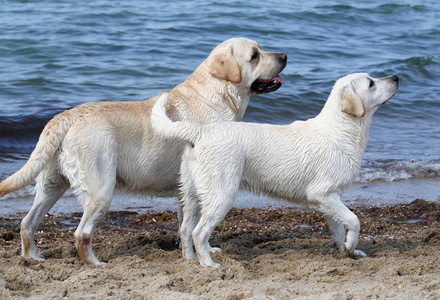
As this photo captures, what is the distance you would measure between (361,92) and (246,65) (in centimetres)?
116

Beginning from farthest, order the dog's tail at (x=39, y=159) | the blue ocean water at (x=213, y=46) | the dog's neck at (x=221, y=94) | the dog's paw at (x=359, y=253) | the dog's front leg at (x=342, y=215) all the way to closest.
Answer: the blue ocean water at (x=213, y=46)
the dog's neck at (x=221, y=94)
the dog's paw at (x=359, y=253)
the dog's front leg at (x=342, y=215)
the dog's tail at (x=39, y=159)

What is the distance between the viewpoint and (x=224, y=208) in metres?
4.58

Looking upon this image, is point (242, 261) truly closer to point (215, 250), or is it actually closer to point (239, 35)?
point (215, 250)

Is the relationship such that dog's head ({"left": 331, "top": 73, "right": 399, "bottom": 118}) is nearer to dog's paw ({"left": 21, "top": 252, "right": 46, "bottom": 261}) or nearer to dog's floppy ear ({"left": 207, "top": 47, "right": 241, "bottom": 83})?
dog's floppy ear ({"left": 207, "top": 47, "right": 241, "bottom": 83})

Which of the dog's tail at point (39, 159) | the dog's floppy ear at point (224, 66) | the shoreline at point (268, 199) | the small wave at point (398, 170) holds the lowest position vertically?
the small wave at point (398, 170)

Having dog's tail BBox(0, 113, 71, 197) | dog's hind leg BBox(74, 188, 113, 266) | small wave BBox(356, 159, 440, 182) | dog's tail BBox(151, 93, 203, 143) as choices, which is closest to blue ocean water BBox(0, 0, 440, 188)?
small wave BBox(356, 159, 440, 182)

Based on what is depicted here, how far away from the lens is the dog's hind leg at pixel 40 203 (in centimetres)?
490

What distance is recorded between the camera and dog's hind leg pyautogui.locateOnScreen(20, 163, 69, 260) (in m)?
4.90

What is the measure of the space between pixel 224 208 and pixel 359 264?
1163mm

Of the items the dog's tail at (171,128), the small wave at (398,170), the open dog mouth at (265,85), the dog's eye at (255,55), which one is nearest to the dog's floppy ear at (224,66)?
the dog's eye at (255,55)

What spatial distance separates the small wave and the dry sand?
156 centimetres

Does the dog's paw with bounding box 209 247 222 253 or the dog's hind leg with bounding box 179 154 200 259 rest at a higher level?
the dog's hind leg with bounding box 179 154 200 259

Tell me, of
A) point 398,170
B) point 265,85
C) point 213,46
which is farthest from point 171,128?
point 213,46

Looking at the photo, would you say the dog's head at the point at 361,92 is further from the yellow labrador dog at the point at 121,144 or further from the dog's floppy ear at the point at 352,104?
the yellow labrador dog at the point at 121,144
